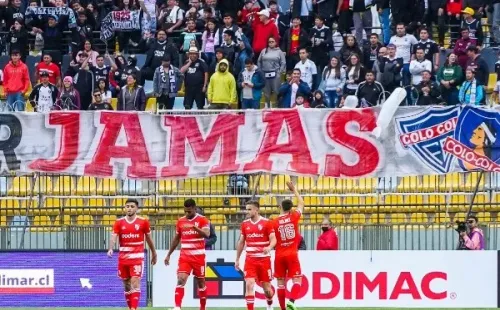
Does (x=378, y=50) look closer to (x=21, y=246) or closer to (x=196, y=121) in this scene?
(x=196, y=121)

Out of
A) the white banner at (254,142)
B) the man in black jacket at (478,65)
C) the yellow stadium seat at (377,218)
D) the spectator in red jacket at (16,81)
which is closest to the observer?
the white banner at (254,142)

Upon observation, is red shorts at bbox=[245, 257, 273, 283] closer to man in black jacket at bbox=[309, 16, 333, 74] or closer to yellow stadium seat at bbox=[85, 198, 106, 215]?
yellow stadium seat at bbox=[85, 198, 106, 215]

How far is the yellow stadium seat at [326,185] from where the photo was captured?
27.8 m

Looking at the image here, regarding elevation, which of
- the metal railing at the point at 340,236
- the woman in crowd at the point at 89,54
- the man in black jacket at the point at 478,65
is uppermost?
the woman in crowd at the point at 89,54

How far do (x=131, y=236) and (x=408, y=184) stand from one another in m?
6.50

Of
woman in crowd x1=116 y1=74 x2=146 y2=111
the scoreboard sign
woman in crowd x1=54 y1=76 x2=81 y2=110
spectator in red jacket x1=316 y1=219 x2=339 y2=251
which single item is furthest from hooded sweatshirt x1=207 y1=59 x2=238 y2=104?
the scoreboard sign

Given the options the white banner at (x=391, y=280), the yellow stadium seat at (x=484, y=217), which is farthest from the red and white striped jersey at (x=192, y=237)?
the yellow stadium seat at (x=484, y=217)

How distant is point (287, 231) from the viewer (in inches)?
934

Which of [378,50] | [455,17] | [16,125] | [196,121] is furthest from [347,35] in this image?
[16,125]

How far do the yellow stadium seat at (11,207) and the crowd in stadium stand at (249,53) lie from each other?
3465mm

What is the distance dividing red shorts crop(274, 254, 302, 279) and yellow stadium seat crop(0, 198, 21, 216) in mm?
6490

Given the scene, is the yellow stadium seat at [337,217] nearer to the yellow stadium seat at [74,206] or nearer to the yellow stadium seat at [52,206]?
the yellow stadium seat at [74,206]

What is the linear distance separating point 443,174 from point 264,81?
6.62m

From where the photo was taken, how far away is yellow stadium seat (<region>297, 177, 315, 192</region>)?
2786 centimetres
